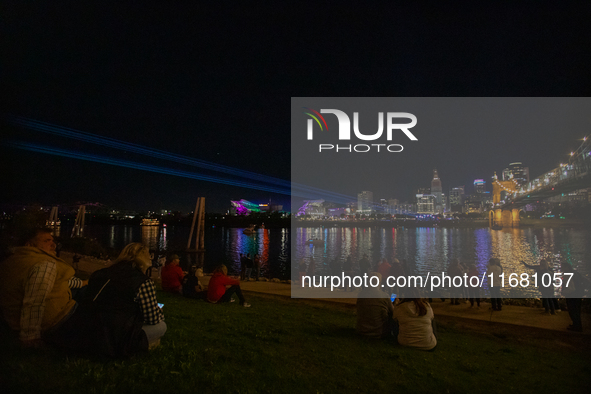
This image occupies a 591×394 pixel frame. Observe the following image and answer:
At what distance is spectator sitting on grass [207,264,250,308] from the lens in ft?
22.6

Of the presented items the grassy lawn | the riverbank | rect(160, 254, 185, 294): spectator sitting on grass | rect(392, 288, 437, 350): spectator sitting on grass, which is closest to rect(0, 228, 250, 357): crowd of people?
the grassy lawn

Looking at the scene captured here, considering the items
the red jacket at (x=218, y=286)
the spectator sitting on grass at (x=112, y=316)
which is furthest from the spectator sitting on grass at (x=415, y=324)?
the red jacket at (x=218, y=286)

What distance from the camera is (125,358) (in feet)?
9.72

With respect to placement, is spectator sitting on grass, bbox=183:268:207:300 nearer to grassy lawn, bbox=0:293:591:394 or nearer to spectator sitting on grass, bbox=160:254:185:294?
spectator sitting on grass, bbox=160:254:185:294

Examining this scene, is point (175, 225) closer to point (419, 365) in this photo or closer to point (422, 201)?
point (422, 201)

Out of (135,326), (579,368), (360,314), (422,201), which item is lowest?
(579,368)

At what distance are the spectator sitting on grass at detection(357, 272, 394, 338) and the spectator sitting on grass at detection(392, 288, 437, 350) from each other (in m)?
0.32

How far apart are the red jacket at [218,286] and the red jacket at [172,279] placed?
1.66 metres

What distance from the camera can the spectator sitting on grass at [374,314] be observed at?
4.85 metres

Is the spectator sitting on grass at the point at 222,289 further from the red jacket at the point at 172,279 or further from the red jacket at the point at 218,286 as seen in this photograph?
the red jacket at the point at 172,279

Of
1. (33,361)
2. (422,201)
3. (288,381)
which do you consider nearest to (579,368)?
(288,381)

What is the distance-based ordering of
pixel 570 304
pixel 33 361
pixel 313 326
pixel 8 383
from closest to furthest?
1. pixel 8 383
2. pixel 33 361
3. pixel 313 326
4. pixel 570 304

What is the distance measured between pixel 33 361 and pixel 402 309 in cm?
421

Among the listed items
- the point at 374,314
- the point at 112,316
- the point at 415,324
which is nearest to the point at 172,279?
the point at 374,314
